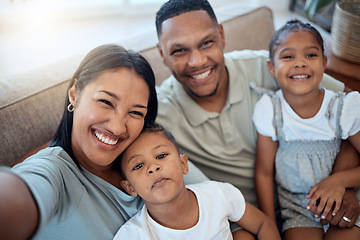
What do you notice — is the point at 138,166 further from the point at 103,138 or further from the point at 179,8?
the point at 179,8

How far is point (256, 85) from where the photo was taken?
4.73 feet

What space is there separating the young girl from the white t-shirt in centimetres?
29

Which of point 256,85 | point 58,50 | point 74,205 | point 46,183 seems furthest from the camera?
point 58,50

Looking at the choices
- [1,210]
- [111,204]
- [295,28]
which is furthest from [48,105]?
[295,28]

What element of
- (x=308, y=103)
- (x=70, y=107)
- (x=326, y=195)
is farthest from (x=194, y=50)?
(x=326, y=195)

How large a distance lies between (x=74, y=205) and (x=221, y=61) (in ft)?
2.67

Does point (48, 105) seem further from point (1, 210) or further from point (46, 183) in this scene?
point (1, 210)

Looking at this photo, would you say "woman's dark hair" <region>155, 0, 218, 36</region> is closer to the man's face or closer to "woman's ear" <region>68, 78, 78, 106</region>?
the man's face

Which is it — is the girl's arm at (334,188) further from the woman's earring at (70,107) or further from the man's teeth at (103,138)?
the woman's earring at (70,107)

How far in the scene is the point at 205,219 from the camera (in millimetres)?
1005

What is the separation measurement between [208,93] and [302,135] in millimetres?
396

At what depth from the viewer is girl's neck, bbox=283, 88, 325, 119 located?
1.23 meters

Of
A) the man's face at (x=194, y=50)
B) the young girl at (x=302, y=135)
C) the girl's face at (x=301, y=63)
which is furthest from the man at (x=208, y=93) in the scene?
the girl's face at (x=301, y=63)

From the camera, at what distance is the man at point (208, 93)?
1299mm
